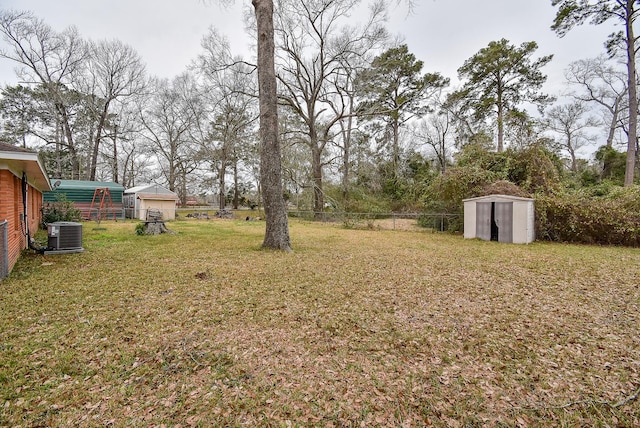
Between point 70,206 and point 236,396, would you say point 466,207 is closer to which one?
point 236,396

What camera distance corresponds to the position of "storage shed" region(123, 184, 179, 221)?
63.1ft

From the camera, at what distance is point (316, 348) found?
2725 millimetres

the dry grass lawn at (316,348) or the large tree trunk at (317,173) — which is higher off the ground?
the large tree trunk at (317,173)

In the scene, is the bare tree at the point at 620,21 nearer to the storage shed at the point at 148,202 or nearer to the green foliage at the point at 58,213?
the green foliage at the point at 58,213

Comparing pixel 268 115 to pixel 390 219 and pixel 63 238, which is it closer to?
pixel 63 238

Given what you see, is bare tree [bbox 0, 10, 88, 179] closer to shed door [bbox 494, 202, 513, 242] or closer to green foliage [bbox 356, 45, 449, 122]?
A: green foliage [bbox 356, 45, 449, 122]

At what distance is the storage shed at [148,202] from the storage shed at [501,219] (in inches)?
738

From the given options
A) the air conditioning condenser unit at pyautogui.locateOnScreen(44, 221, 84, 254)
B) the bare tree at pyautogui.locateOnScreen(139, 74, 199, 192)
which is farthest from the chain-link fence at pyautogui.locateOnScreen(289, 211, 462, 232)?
the bare tree at pyautogui.locateOnScreen(139, 74, 199, 192)

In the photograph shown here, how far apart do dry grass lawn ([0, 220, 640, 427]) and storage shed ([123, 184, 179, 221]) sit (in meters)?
15.3

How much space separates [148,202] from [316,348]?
67.2 feet

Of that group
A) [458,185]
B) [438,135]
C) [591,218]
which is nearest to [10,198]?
[458,185]

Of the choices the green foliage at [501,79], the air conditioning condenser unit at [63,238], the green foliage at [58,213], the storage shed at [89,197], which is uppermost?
the green foliage at [501,79]

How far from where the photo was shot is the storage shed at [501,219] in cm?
991

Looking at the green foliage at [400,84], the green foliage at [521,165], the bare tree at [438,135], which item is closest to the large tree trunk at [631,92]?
the green foliage at [521,165]
